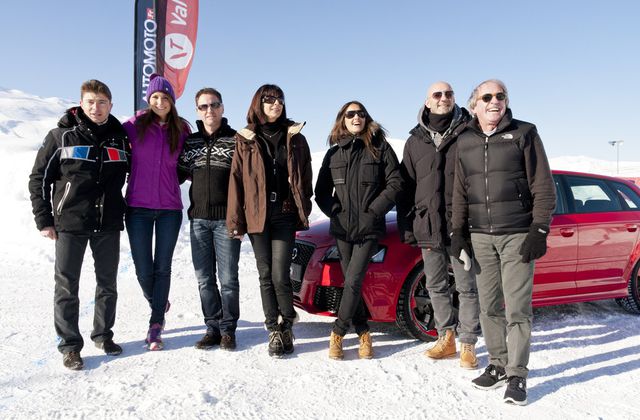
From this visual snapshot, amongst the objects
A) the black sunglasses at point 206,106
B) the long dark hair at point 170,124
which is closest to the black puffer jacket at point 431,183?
the black sunglasses at point 206,106

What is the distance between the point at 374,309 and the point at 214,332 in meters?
1.34

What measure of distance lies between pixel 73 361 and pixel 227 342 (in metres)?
1.09

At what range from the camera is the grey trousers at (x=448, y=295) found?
333cm

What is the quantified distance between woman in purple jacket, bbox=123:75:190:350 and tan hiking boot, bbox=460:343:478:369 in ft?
7.73

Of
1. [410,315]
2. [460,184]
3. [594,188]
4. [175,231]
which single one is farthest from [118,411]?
[594,188]

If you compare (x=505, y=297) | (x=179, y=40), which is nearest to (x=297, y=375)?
(x=505, y=297)

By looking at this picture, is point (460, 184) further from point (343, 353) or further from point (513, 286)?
point (343, 353)

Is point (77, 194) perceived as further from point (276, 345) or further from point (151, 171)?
point (276, 345)

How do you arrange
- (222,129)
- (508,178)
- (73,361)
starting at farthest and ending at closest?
(222,129) < (73,361) < (508,178)

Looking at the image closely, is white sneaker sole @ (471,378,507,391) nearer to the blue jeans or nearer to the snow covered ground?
the snow covered ground

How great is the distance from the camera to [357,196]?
11.2 ft

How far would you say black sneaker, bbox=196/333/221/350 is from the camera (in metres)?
3.62

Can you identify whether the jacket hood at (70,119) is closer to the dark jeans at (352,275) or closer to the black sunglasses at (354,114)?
the black sunglasses at (354,114)

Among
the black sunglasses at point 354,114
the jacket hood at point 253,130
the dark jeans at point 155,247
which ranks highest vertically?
the black sunglasses at point 354,114
